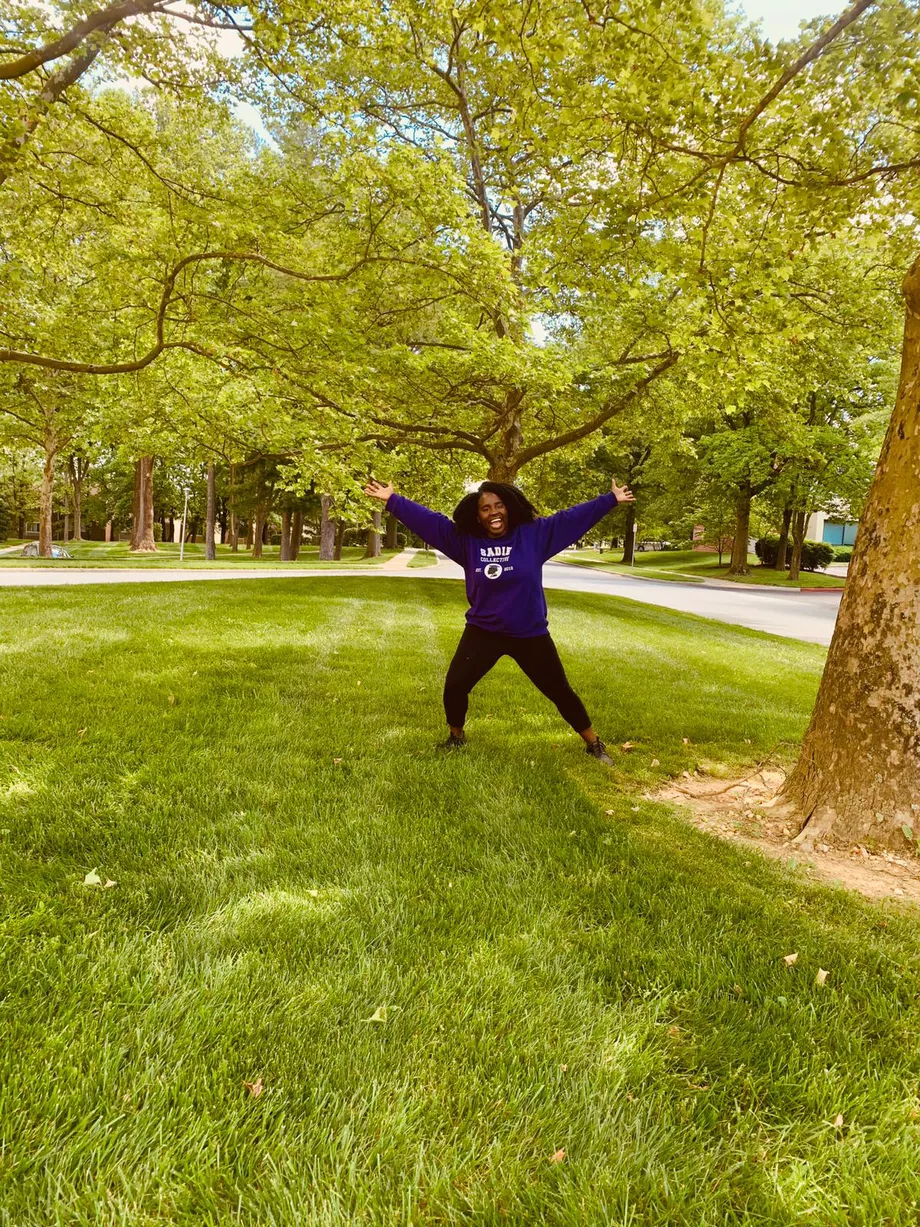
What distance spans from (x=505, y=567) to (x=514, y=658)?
674 millimetres

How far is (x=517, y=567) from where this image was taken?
443 centimetres

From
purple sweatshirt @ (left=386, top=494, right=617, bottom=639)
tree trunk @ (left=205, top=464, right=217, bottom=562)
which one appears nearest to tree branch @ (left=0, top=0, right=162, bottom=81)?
purple sweatshirt @ (left=386, top=494, right=617, bottom=639)

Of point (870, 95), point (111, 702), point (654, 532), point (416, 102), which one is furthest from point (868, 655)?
point (654, 532)

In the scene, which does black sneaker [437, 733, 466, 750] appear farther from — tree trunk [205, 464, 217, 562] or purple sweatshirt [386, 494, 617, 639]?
Answer: tree trunk [205, 464, 217, 562]

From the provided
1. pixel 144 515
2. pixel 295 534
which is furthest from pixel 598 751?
pixel 295 534

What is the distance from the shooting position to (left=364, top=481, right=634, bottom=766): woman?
4453 mm

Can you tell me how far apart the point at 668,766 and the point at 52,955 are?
13.7ft

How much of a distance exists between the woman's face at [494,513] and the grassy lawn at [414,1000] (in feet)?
5.63

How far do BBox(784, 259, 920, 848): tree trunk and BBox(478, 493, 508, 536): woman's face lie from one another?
2.29 m

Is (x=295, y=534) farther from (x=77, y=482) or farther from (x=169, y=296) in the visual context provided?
(x=169, y=296)

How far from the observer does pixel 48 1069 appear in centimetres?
174

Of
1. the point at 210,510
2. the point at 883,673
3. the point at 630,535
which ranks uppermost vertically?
the point at 630,535

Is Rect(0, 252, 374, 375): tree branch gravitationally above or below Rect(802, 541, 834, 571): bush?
above

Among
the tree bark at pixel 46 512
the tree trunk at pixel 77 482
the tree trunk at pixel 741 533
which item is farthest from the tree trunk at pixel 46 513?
the tree trunk at pixel 741 533
